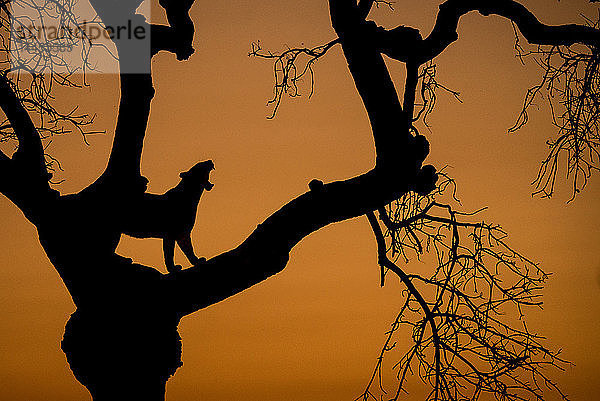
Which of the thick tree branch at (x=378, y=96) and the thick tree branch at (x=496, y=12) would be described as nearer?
the thick tree branch at (x=378, y=96)

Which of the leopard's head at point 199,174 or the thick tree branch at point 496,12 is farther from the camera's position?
the leopard's head at point 199,174

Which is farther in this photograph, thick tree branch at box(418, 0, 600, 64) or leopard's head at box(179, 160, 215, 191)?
leopard's head at box(179, 160, 215, 191)

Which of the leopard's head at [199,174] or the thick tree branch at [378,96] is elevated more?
the leopard's head at [199,174]

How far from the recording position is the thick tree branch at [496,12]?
475cm

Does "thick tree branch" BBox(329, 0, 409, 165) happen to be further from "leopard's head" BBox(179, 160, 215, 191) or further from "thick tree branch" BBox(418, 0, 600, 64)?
"leopard's head" BBox(179, 160, 215, 191)

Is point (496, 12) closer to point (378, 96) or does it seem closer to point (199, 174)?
point (378, 96)

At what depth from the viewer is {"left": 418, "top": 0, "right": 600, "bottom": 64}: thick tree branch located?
4.75 m

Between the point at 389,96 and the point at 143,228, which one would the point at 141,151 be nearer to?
the point at 143,228

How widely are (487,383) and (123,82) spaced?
3.12 meters

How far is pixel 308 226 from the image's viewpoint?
4570 mm

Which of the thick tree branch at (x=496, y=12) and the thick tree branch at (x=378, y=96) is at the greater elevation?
the thick tree branch at (x=496, y=12)

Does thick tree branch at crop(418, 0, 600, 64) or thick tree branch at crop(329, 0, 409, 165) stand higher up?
thick tree branch at crop(418, 0, 600, 64)

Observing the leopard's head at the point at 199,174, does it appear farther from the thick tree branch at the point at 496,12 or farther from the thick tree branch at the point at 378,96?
the thick tree branch at the point at 496,12

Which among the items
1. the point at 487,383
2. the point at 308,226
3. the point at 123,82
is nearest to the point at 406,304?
the point at 487,383
